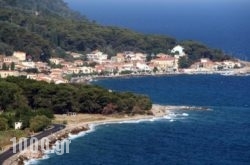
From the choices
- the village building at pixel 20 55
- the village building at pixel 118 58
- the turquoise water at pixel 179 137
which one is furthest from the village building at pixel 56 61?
the turquoise water at pixel 179 137

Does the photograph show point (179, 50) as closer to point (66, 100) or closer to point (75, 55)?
point (75, 55)

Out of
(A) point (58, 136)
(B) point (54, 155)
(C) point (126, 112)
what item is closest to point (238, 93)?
(C) point (126, 112)

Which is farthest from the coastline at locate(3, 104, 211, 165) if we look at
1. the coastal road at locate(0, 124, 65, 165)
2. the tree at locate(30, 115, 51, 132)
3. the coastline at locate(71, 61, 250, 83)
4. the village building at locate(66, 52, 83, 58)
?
the village building at locate(66, 52, 83, 58)

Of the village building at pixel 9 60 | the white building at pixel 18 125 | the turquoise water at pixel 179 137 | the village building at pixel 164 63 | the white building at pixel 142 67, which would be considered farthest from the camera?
the village building at pixel 164 63

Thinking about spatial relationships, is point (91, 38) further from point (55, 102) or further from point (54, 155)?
point (54, 155)

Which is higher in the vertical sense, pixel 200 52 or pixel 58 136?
pixel 200 52

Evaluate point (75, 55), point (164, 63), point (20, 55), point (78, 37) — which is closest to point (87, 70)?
point (20, 55)

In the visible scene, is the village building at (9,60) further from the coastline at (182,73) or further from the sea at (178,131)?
the sea at (178,131)
